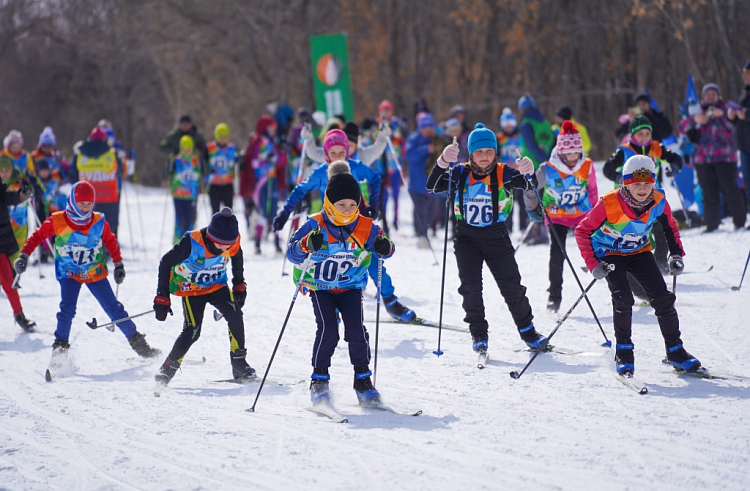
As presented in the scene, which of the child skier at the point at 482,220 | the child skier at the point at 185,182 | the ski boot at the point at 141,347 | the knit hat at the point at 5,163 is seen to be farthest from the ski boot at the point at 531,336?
the child skier at the point at 185,182

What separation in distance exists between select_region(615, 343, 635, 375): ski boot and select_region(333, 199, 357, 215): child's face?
1924 millimetres

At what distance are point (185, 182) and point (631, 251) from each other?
7.84m

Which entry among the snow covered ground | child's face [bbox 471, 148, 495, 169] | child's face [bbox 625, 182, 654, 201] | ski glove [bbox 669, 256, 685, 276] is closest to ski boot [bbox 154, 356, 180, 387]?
the snow covered ground

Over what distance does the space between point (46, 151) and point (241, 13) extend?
619 inches

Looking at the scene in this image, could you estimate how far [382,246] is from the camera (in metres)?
4.82

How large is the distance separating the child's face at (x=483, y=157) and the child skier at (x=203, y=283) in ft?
5.67

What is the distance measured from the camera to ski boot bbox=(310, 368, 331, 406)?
4832mm

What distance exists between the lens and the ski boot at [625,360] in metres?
4.97

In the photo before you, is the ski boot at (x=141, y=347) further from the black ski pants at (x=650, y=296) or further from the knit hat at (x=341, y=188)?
the black ski pants at (x=650, y=296)

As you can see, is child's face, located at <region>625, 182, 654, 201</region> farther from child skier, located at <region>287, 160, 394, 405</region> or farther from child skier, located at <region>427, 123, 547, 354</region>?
child skier, located at <region>287, 160, 394, 405</region>

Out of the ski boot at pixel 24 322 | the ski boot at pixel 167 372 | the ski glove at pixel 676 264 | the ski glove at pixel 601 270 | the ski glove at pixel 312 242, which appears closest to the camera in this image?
the ski glove at pixel 312 242

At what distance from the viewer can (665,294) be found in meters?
5.01

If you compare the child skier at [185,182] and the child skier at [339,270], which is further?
the child skier at [185,182]

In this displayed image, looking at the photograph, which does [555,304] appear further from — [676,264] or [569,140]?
[676,264]
